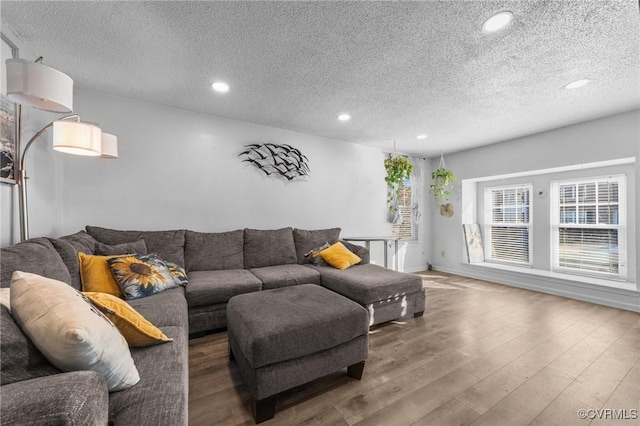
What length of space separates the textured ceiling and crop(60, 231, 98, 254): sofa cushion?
150 cm

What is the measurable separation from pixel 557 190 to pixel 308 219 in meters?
3.89

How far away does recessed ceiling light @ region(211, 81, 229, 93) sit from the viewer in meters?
2.49

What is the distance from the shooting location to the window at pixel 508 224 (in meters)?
4.28

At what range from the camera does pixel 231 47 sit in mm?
1951

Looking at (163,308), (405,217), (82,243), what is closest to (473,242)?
(405,217)

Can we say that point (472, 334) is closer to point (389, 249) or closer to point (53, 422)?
point (389, 249)

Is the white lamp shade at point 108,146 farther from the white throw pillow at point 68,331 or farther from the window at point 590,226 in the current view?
the window at point 590,226

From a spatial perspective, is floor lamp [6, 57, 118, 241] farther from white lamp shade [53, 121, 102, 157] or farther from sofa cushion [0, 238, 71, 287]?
sofa cushion [0, 238, 71, 287]

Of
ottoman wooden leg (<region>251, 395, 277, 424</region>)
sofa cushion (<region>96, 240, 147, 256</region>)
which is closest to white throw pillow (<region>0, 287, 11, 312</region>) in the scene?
ottoman wooden leg (<region>251, 395, 277, 424</region>)

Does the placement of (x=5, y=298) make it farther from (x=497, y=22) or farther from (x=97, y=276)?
(x=497, y=22)

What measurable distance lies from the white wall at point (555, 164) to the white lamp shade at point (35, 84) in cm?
527

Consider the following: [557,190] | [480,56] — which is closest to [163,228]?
[480,56]

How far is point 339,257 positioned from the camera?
320 cm

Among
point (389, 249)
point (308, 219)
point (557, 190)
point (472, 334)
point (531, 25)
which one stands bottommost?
point (472, 334)
